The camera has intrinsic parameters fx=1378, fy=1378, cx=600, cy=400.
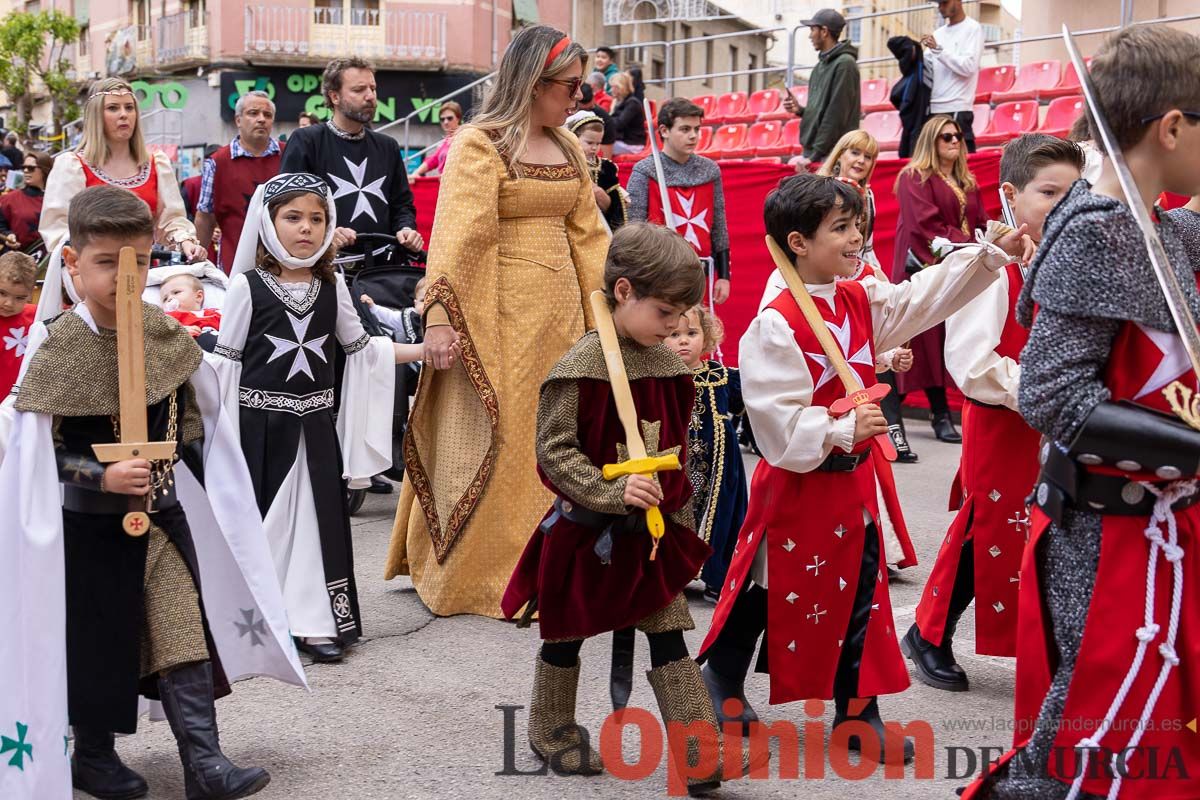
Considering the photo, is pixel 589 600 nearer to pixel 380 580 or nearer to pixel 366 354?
pixel 366 354

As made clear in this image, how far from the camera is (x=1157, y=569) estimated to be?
2438mm

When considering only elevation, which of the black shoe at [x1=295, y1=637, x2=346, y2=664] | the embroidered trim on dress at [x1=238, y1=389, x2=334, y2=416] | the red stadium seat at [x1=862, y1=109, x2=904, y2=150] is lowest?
the black shoe at [x1=295, y1=637, x2=346, y2=664]

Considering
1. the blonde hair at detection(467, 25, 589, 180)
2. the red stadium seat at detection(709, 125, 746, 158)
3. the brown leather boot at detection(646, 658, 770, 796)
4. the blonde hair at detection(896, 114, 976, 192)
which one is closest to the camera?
the brown leather boot at detection(646, 658, 770, 796)

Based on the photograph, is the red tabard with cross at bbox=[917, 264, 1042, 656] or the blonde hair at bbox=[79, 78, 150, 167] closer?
the red tabard with cross at bbox=[917, 264, 1042, 656]

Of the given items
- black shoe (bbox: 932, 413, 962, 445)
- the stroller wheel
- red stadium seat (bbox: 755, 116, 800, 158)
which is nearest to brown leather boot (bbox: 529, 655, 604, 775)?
the stroller wheel

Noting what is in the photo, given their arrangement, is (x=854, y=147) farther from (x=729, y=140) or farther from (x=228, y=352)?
(x=729, y=140)

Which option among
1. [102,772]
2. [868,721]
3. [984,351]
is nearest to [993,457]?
[984,351]

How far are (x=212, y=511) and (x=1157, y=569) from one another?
8.10 feet

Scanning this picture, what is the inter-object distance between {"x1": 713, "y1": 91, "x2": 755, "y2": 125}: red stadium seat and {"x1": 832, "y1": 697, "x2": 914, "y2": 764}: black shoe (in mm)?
16788

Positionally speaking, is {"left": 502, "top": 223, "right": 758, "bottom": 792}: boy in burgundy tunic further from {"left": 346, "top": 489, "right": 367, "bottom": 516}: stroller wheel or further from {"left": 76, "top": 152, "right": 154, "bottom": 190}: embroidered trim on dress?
{"left": 76, "top": 152, "right": 154, "bottom": 190}: embroidered trim on dress

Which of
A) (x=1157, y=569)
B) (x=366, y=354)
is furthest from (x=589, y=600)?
(x=366, y=354)

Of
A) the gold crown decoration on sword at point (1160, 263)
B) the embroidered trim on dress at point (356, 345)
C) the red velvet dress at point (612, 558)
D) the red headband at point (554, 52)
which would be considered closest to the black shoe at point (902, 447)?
the red headband at point (554, 52)

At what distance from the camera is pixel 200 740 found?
11.5 ft

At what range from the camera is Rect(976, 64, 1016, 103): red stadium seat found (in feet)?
56.1
